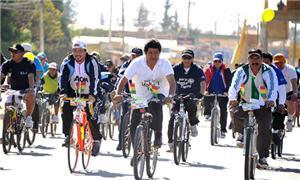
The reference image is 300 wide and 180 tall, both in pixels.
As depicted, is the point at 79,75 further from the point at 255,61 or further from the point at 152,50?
the point at 255,61

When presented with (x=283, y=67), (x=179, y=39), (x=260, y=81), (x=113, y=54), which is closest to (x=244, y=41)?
(x=283, y=67)

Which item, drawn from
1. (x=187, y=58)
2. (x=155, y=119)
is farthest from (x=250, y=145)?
(x=187, y=58)

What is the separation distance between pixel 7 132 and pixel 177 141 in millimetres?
2864

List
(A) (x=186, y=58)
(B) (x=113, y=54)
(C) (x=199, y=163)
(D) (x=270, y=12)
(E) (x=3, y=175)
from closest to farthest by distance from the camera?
(E) (x=3, y=175), (C) (x=199, y=163), (A) (x=186, y=58), (D) (x=270, y=12), (B) (x=113, y=54)

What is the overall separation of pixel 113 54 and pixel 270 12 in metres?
99.1

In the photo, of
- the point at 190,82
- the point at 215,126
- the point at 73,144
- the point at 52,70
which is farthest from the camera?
the point at 52,70

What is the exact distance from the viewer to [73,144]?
14.0 metres

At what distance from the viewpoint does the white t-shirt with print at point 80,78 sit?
15.0m

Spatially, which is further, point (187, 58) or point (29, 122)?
point (187, 58)

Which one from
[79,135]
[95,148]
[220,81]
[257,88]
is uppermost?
[257,88]

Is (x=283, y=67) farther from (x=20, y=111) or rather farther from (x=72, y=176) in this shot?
(x=72, y=176)

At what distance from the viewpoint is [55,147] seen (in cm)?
1872

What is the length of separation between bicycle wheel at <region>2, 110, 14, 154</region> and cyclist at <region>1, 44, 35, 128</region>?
42cm

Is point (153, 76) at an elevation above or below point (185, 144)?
above
